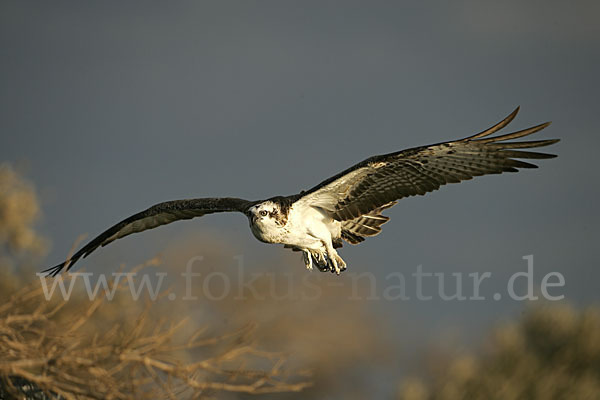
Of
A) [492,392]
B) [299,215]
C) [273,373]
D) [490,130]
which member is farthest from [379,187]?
[492,392]

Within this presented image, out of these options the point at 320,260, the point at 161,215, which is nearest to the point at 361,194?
the point at 320,260

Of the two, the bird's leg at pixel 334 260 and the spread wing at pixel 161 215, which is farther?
the spread wing at pixel 161 215

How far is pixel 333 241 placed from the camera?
9.45m

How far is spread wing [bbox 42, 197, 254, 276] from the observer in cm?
963

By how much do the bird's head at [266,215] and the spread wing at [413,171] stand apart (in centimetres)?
35

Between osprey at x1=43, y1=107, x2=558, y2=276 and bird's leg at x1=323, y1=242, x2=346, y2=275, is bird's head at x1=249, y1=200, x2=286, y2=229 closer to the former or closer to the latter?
osprey at x1=43, y1=107, x2=558, y2=276

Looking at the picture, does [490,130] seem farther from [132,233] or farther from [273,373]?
Result: [132,233]

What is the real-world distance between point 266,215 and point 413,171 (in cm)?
169

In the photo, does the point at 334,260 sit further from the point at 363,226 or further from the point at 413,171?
the point at 413,171

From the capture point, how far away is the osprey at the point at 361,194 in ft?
26.7

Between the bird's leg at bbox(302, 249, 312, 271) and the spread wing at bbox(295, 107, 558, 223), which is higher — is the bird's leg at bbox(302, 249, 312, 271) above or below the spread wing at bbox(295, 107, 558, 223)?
below

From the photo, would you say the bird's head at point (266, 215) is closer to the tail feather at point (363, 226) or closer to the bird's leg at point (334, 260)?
the bird's leg at point (334, 260)

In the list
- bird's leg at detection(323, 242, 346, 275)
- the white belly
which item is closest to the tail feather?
the white belly

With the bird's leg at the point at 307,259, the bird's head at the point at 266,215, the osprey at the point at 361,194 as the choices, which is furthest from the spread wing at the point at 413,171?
the bird's leg at the point at 307,259
